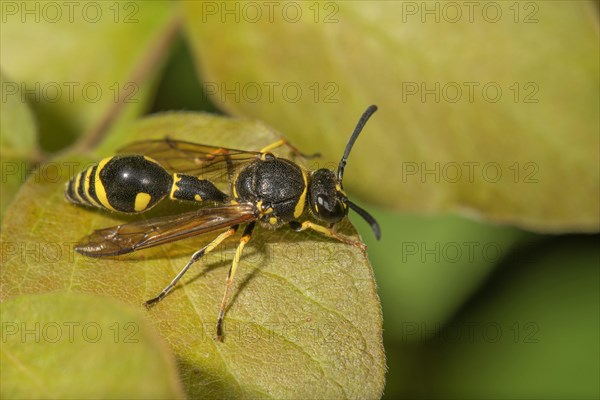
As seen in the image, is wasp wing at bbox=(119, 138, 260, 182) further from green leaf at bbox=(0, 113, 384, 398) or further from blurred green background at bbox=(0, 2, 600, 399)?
green leaf at bbox=(0, 113, 384, 398)

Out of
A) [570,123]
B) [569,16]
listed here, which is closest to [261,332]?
[570,123]

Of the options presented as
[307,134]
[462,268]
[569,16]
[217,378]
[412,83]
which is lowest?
[462,268]

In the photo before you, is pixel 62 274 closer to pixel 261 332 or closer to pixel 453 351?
pixel 261 332

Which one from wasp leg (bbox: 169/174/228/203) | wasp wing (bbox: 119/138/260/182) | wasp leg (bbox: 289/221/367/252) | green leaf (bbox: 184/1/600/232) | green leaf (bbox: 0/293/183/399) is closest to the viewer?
green leaf (bbox: 0/293/183/399)

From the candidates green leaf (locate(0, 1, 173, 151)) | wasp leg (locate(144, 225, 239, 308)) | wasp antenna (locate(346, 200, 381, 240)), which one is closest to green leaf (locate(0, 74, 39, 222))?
Result: green leaf (locate(0, 1, 173, 151))

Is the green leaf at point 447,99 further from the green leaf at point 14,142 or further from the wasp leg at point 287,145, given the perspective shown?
the green leaf at point 14,142

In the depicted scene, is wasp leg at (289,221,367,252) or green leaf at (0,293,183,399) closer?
green leaf at (0,293,183,399)
